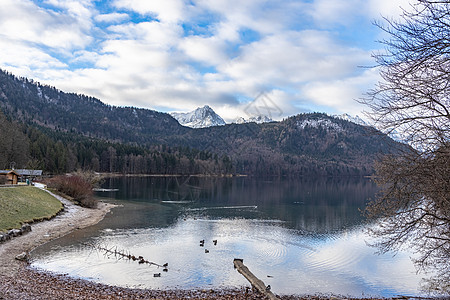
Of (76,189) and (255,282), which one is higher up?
(76,189)

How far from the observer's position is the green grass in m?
35.2

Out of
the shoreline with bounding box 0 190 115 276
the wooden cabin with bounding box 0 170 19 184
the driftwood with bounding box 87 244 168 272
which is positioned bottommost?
the driftwood with bounding box 87 244 168 272

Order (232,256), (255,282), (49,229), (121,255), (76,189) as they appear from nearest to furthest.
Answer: (255,282) → (121,255) → (232,256) → (49,229) → (76,189)

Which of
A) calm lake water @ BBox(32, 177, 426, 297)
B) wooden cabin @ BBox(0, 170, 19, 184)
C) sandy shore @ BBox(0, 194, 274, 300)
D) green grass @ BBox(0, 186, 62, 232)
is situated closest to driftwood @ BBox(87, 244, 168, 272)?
calm lake water @ BBox(32, 177, 426, 297)

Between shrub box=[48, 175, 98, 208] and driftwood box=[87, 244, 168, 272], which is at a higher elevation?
shrub box=[48, 175, 98, 208]

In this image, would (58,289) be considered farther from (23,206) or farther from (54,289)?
(23,206)

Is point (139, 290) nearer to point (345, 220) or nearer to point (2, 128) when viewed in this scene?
point (345, 220)

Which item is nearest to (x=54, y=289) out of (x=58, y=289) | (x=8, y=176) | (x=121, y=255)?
(x=58, y=289)

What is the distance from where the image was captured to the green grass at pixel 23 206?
35.2 m

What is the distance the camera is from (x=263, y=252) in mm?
34156

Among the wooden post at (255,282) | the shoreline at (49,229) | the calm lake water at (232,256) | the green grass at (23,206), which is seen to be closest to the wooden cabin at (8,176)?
the shoreline at (49,229)

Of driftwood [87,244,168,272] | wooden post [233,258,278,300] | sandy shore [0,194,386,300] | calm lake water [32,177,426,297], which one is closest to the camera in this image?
sandy shore [0,194,386,300]

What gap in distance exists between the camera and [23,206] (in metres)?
42.1

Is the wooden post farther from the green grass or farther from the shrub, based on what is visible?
the shrub
